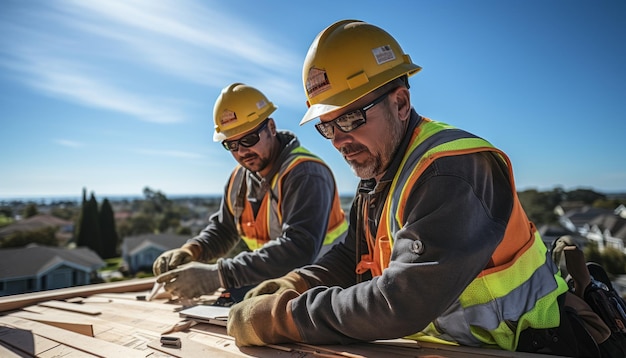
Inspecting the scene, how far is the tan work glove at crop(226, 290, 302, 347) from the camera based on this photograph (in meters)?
1.78

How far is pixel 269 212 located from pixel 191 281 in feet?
3.49

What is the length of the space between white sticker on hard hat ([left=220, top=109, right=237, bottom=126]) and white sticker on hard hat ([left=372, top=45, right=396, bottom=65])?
6.94 ft

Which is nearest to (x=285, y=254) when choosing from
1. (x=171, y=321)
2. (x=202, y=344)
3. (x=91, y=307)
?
(x=171, y=321)

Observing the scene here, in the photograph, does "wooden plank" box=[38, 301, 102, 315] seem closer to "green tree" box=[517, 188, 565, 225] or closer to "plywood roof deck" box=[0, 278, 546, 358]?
"plywood roof deck" box=[0, 278, 546, 358]

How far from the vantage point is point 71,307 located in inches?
110

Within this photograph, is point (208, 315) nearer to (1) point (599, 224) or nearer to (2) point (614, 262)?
(2) point (614, 262)

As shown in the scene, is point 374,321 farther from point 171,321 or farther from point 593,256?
point 593,256

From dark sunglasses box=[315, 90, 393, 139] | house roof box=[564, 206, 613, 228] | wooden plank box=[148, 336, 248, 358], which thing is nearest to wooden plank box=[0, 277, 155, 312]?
wooden plank box=[148, 336, 248, 358]

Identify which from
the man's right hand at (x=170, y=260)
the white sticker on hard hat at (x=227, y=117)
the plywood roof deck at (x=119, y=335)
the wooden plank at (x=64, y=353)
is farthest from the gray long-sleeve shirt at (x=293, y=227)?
the wooden plank at (x=64, y=353)

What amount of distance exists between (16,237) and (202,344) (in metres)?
20.4

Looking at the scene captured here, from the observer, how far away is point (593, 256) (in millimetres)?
17141

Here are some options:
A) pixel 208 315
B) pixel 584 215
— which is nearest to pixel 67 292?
pixel 208 315

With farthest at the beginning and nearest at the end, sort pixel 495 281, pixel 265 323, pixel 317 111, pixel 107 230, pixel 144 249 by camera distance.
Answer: pixel 107 230
pixel 144 249
pixel 317 111
pixel 265 323
pixel 495 281

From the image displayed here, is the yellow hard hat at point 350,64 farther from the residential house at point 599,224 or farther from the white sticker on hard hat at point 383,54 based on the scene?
the residential house at point 599,224
